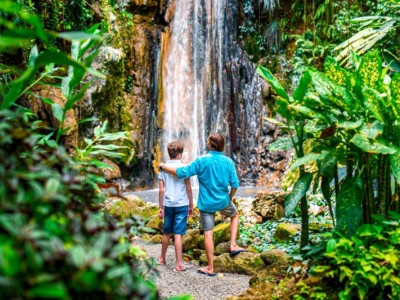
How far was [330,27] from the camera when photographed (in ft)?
40.3

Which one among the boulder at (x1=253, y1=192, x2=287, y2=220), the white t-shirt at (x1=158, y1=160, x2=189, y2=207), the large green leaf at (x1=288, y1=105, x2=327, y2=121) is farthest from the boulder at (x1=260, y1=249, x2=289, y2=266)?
the boulder at (x1=253, y1=192, x2=287, y2=220)

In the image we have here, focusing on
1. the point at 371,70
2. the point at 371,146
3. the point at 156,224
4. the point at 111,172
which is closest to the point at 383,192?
the point at 371,146

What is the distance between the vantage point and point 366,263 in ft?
8.04

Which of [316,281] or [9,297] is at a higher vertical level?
→ [9,297]

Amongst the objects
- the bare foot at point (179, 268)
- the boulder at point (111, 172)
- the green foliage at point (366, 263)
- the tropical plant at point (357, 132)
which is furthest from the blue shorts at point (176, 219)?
the boulder at point (111, 172)

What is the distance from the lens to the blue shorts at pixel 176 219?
4504mm

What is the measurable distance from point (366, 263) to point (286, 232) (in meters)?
2.69

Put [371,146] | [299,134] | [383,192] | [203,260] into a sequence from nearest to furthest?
[371,146], [383,192], [299,134], [203,260]

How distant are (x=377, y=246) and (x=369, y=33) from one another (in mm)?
4951

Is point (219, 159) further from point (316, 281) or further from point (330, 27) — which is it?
point (330, 27)

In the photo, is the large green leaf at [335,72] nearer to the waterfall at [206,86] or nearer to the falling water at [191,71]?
the falling water at [191,71]

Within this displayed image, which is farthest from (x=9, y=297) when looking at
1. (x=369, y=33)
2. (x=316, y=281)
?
(x=369, y=33)

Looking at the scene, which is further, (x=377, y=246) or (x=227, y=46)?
(x=227, y=46)

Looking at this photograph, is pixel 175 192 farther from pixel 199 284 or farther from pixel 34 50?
pixel 34 50
